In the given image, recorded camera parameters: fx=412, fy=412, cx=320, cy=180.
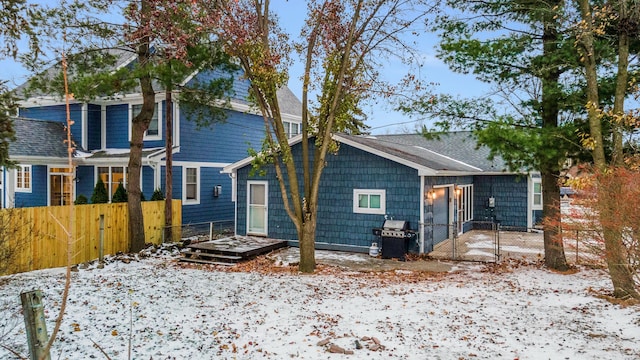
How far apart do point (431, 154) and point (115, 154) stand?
13224mm

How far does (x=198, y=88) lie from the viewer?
1366 centimetres

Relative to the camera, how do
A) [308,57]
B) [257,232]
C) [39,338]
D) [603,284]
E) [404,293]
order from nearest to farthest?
[39,338] → [404,293] → [603,284] → [308,57] → [257,232]

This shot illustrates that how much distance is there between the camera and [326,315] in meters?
6.71

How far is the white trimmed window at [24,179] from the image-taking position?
56.2ft

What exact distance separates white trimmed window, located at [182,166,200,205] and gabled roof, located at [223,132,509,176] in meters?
2.54

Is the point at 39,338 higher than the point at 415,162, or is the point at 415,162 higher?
the point at 415,162

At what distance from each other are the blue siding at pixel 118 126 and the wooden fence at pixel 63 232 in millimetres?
4935

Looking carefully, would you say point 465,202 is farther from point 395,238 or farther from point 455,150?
point 395,238

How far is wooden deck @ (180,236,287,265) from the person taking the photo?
11.5 m

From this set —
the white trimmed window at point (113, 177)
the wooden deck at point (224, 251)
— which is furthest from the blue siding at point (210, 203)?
the wooden deck at point (224, 251)

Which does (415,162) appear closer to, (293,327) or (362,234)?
(362,234)

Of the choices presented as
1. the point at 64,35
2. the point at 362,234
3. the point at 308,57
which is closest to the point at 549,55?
the point at 308,57

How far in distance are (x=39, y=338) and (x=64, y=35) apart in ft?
30.8

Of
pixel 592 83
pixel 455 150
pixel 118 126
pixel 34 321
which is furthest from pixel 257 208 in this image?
pixel 34 321
